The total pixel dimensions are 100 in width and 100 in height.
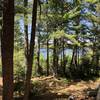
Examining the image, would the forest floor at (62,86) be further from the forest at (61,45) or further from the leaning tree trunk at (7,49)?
the leaning tree trunk at (7,49)

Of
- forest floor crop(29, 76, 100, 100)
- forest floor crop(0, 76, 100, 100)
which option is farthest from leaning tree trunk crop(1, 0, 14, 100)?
forest floor crop(29, 76, 100, 100)

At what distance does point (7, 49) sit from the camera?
9.18 m

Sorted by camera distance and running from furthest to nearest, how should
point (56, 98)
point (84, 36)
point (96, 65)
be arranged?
point (96, 65) → point (84, 36) → point (56, 98)

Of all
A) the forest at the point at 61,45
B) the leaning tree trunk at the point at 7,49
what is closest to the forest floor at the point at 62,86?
the forest at the point at 61,45

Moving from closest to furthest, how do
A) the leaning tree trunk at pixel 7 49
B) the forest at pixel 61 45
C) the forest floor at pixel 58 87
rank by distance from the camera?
1. the leaning tree trunk at pixel 7 49
2. the forest floor at pixel 58 87
3. the forest at pixel 61 45

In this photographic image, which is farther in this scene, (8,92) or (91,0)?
(91,0)

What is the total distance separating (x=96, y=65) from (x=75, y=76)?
3616 millimetres

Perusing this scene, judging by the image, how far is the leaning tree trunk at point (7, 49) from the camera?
30.2 ft

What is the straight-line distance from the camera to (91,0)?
24.5 meters

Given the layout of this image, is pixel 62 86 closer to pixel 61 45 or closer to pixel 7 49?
pixel 61 45

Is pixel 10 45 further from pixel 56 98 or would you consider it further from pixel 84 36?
pixel 84 36

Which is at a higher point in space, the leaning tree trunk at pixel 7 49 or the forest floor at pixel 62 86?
the leaning tree trunk at pixel 7 49

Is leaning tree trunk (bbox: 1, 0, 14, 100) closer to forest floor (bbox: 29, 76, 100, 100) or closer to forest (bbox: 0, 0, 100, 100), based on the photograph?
forest (bbox: 0, 0, 100, 100)

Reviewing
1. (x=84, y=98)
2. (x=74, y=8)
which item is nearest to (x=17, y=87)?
(x=84, y=98)
